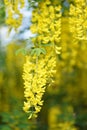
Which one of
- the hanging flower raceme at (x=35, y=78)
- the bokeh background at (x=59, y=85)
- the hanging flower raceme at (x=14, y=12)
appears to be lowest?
the bokeh background at (x=59, y=85)

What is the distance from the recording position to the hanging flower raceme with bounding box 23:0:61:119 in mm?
3512

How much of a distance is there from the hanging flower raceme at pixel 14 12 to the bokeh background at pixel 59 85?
0.91m

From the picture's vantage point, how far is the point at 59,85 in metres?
6.77

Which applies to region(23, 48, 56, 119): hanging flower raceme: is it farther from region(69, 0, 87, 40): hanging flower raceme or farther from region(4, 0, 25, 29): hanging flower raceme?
region(4, 0, 25, 29): hanging flower raceme

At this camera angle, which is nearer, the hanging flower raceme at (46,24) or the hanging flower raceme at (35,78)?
the hanging flower raceme at (35,78)

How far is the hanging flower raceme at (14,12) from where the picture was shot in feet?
13.4

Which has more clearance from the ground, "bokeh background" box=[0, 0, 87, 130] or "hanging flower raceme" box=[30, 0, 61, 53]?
"hanging flower raceme" box=[30, 0, 61, 53]

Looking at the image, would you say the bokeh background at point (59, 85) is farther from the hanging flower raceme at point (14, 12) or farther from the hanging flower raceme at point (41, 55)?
the hanging flower raceme at point (41, 55)

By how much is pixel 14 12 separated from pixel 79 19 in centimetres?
71

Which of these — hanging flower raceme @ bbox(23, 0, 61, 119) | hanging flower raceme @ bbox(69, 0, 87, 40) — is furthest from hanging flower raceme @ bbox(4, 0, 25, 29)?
hanging flower raceme @ bbox(69, 0, 87, 40)

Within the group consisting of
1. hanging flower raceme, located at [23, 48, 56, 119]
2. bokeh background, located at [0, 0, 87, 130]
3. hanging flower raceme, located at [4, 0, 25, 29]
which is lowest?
bokeh background, located at [0, 0, 87, 130]

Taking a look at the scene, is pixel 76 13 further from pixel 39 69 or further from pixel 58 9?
pixel 39 69

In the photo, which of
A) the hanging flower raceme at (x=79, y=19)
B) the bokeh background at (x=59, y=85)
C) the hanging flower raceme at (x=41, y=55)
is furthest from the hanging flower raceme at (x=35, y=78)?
the bokeh background at (x=59, y=85)

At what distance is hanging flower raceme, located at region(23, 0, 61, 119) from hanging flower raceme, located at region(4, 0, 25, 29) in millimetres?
166
